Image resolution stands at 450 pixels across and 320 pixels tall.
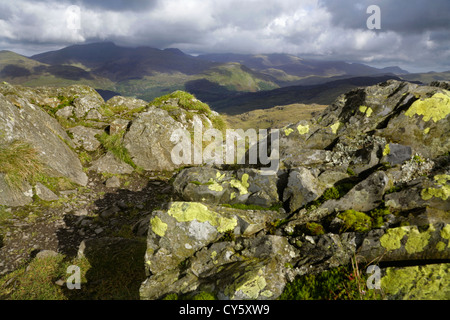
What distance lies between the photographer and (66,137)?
19.8m

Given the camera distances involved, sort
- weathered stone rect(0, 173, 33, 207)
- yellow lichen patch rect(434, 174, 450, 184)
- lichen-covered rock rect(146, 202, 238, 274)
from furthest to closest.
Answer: weathered stone rect(0, 173, 33, 207) → lichen-covered rock rect(146, 202, 238, 274) → yellow lichen patch rect(434, 174, 450, 184)

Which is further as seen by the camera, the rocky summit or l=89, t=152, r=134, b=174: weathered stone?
l=89, t=152, r=134, b=174: weathered stone

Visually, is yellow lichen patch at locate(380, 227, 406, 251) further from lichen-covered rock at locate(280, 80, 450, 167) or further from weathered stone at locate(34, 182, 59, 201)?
weathered stone at locate(34, 182, 59, 201)

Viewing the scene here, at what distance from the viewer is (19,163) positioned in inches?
552

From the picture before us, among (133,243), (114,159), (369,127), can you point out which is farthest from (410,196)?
(114,159)

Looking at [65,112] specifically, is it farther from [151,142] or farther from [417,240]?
[417,240]

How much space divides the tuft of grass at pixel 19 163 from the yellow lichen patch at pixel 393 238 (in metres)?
18.6

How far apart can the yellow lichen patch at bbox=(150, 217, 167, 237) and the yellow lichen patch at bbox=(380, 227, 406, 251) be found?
21.9ft

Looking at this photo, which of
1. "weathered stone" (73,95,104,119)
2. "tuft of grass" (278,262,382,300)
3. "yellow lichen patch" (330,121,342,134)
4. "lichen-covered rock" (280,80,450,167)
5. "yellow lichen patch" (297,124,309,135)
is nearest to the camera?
"tuft of grass" (278,262,382,300)

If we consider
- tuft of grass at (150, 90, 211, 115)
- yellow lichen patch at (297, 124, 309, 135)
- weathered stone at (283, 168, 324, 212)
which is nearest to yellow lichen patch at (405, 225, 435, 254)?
weathered stone at (283, 168, 324, 212)

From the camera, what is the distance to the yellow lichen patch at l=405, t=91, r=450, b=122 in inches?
364

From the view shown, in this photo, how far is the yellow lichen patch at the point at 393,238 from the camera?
20.6ft

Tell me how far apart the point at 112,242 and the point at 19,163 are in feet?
28.4

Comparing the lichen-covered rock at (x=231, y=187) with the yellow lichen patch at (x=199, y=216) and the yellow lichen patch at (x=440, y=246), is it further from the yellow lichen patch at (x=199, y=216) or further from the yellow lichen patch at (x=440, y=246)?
the yellow lichen patch at (x=440, y=246)
